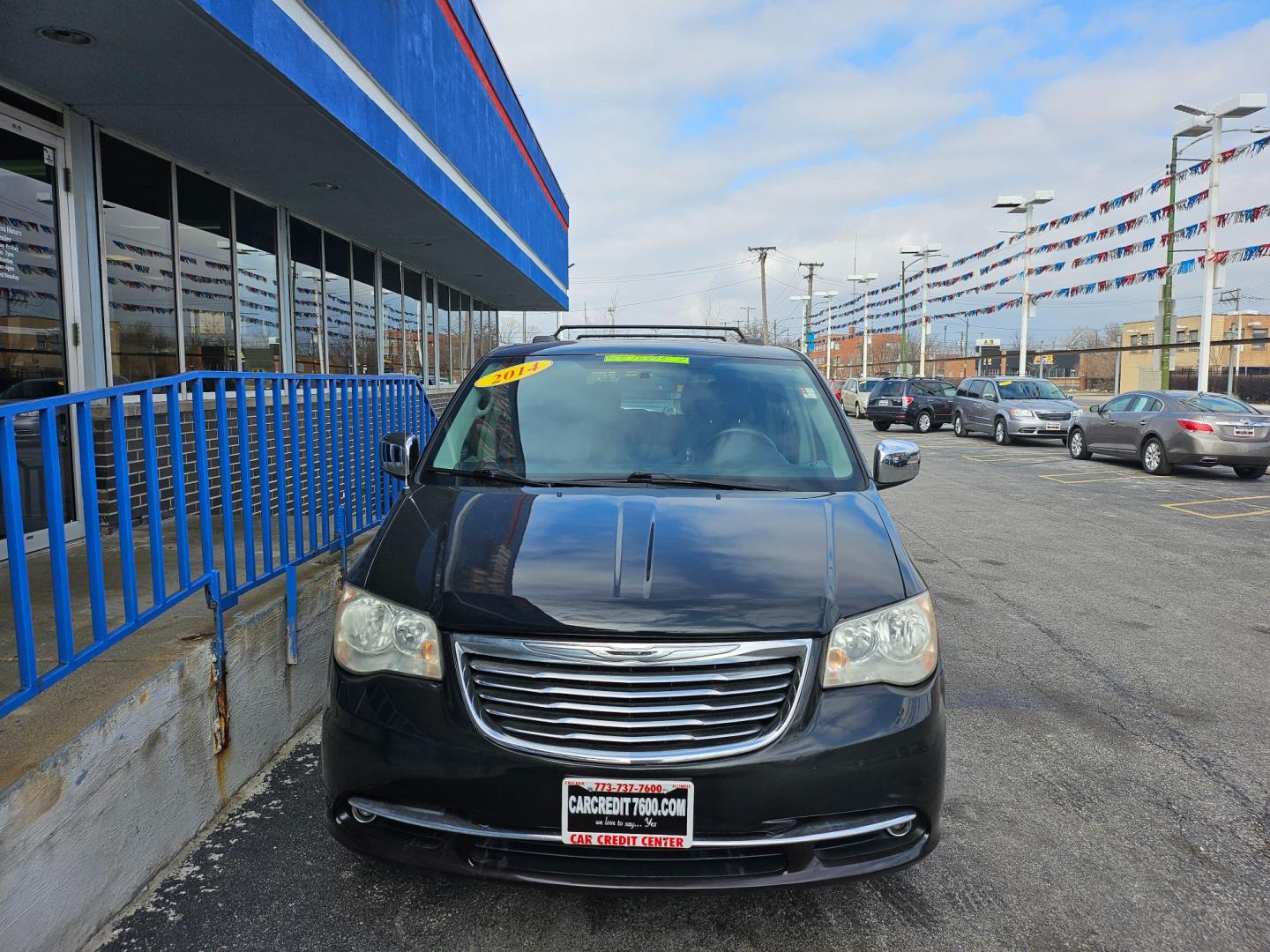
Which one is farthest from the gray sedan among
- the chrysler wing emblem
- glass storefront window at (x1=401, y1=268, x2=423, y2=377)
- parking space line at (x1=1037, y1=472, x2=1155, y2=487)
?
the chrysler wing emblem

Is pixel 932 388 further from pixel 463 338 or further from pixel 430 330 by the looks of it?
pixel 430 330

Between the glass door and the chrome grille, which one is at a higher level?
the glass door

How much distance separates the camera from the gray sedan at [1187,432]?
1488 cm

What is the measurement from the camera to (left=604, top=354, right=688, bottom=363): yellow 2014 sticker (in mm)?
4102

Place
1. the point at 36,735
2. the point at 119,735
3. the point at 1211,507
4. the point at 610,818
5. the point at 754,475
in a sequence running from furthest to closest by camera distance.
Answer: the point at 1211,507 → the point at 754,475 → the point at 119,735 → the point at 36,735 → the point at 610,818

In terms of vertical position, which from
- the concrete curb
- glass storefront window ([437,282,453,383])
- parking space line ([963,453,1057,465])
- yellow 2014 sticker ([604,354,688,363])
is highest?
glass storefront window ([437,282,453,383])

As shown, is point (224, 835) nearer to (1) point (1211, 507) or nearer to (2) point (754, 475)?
(2) point (754, 475)

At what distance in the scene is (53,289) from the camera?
6.16 meters

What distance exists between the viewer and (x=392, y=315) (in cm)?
1493

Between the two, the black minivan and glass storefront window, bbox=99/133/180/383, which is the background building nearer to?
glass storefront window, bbox=99/133/180/383

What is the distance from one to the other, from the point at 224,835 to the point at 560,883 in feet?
5.18

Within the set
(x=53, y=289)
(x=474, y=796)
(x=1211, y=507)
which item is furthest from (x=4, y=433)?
(x=1211, y=507)

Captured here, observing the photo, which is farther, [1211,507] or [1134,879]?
[1211,507]

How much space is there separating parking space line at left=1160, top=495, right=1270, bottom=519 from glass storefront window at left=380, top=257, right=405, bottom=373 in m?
11.6
